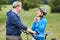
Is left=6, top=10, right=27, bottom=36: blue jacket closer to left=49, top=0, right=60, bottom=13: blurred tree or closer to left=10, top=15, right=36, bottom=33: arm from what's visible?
left=10, top=15, right=36, bottom=33: arm

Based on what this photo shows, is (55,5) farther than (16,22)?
Yes

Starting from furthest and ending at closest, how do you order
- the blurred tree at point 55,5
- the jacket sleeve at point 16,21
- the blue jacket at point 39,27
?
the blurred tree at point 55,5
the blue jacket at point 39,27
the jacket sleeve at point 16,21

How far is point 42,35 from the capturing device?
878cm

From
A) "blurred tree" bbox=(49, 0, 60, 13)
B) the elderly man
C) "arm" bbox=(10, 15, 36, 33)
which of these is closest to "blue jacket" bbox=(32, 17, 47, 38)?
the elderly man

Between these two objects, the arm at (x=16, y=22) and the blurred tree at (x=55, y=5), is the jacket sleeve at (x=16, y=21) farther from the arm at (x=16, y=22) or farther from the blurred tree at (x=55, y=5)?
the blurred tree at (x=55, y=5)

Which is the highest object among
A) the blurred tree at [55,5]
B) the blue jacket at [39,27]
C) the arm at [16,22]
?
the arm at [16,22]

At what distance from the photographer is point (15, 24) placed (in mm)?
8250

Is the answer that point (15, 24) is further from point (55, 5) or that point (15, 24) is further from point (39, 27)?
point (55, 5)

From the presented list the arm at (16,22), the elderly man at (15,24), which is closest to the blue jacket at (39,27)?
Result: the elderly man at (15,24)

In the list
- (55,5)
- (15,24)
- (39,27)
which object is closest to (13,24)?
(15,24)

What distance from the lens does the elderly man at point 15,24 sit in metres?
8.20

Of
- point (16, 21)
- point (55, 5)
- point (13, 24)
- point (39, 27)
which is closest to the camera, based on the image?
point (16, 21)

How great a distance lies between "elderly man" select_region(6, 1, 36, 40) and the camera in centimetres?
820

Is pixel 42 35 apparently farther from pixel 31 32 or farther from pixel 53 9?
pixel 53 9
